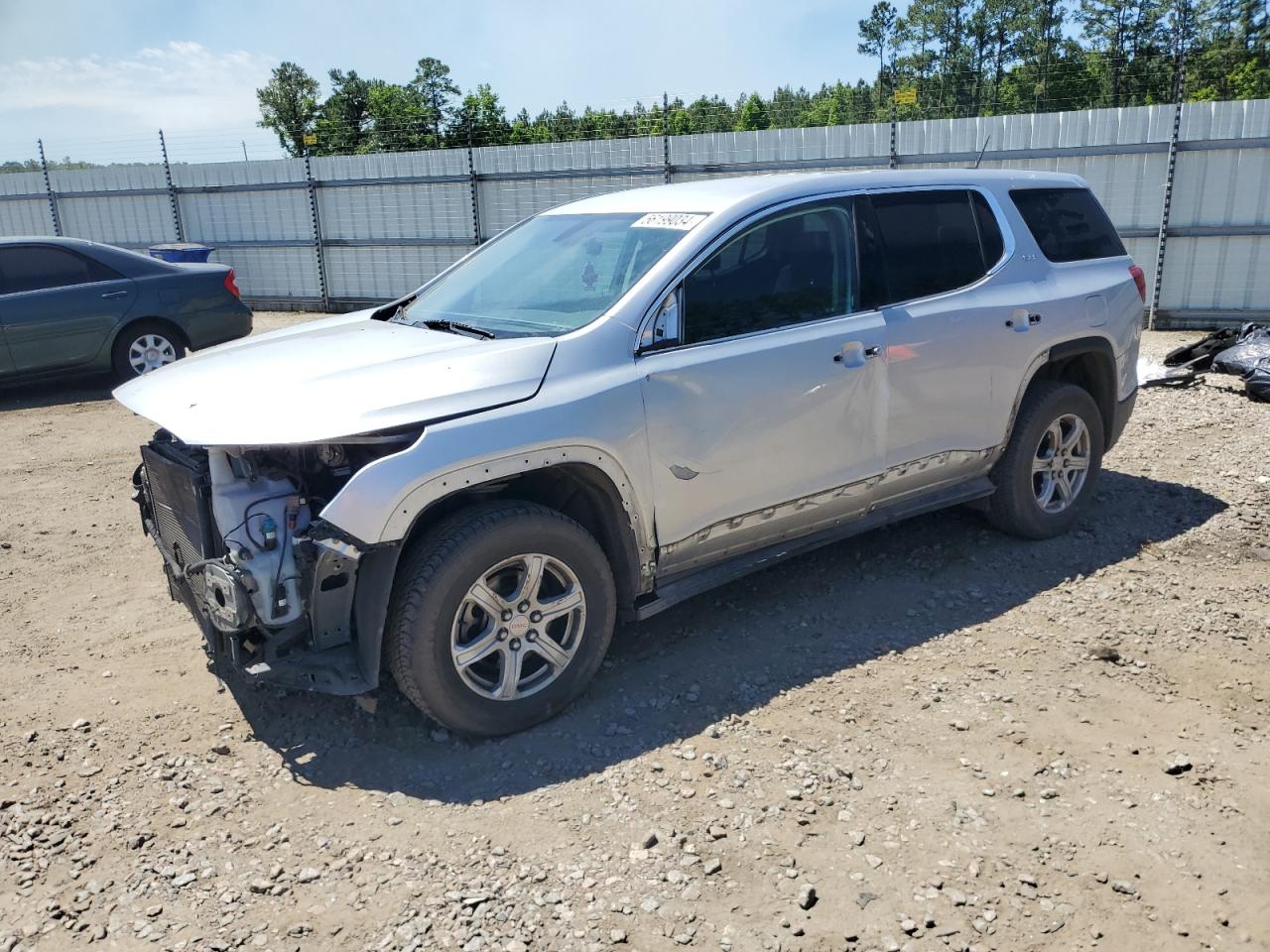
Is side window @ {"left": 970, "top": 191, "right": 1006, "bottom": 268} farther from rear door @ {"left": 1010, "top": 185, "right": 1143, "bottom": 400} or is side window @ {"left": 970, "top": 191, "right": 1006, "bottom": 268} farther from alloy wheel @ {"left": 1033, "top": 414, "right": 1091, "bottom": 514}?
alloy wheel @ {"left": 1033, "top": 414, "right": 1091, "bottom": 514}

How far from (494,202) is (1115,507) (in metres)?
11.6

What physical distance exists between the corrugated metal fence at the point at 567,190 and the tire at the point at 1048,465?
3276mm

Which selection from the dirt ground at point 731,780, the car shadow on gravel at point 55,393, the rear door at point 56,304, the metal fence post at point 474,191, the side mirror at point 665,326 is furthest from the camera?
the metal fence post at point 474,191

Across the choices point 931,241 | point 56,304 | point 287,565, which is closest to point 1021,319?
point 931,241

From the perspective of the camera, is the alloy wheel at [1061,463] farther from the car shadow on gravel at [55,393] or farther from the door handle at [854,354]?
the car shadow on gravel at [55,393]

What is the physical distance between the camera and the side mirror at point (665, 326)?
3.74m

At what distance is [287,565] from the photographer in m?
3.36

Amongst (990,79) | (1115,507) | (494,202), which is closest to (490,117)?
(990,79)

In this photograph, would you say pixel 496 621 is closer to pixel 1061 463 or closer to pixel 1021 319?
pixel 1021 319

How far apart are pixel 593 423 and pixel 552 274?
103 centimetres

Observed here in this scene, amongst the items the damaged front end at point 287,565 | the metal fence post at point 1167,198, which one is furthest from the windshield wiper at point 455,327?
the metal fence post at point 1167,198

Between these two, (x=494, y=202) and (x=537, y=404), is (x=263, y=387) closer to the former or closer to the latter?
(x=537, y=404)

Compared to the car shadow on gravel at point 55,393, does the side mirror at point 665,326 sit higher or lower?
higher

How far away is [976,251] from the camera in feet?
16.0
